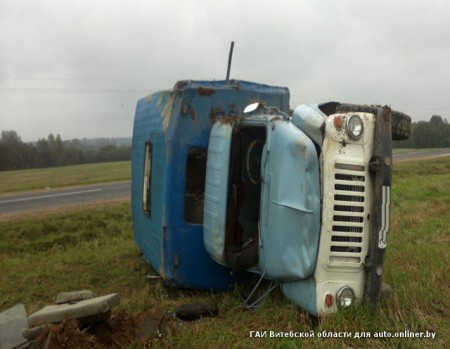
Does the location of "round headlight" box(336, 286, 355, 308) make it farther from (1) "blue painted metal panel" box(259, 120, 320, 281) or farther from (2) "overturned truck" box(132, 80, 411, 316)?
(1) "blue painted metal panel" box(259, 120, 320, 281)

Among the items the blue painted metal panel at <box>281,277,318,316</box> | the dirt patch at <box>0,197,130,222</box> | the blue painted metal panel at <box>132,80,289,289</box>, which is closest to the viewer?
the blue painted metal panel at <box>281,277,318,316</box>

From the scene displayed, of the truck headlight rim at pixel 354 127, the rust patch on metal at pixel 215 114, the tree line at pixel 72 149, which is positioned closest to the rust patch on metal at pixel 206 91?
the rust patch on metal at pixel 215 114

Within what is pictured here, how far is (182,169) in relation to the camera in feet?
14.5

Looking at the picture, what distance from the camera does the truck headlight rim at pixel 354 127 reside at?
3.21 metres

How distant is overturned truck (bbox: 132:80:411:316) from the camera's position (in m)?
3.22

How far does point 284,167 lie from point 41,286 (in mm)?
3485

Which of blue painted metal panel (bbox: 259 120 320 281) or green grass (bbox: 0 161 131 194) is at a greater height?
blue painted metal panel (bbox: 259 120 320 281)

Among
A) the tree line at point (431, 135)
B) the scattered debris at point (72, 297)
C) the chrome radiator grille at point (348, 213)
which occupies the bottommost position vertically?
the scattered debris at point (72, 297)

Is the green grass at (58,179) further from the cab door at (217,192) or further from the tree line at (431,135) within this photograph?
the tree line at (431,135)

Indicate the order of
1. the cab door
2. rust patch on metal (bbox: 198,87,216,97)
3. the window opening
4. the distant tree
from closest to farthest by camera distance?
1. the cab door
2. rust patch on metal (bbox: 198,87,216,97)
3. the window opening
4. the distant tree

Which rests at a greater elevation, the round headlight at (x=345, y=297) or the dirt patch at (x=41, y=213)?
the round headlight at (x=345, y=297)

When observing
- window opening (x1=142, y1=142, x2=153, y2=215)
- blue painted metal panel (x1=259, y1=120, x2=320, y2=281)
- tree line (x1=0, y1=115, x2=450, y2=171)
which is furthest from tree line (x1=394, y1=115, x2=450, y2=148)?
blue painted metal panel (x1=259, y1=120, x2=320, y2=281)

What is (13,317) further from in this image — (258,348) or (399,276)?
(399,276)

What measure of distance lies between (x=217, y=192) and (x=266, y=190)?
0.54 m
